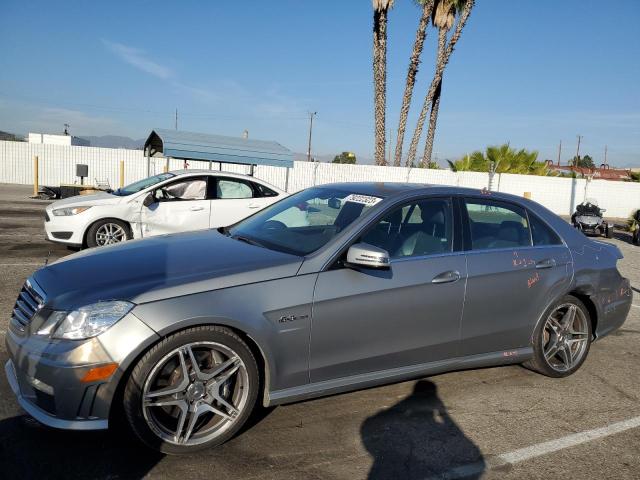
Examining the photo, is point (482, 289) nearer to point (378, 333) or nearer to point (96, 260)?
point (378, 333)

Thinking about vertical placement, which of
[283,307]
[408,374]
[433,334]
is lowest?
[408,374]

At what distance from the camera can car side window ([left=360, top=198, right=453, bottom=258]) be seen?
3.79 m

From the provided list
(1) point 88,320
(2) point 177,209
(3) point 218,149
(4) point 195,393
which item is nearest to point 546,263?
(4) point 195,393

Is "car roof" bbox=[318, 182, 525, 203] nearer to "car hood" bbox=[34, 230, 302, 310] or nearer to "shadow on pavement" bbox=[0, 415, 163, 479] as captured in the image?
"car hood" bbox=[34, 230, 302, 310]

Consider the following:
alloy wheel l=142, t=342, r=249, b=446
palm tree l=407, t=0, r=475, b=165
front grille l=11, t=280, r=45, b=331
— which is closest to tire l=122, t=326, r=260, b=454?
alloy wheel l=142, t=342, r=249, b=446

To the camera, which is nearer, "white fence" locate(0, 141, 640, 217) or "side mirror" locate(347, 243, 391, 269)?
"side mirror" locate(347, 243, 391, 269)

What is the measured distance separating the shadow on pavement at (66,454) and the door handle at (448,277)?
6.82 ft

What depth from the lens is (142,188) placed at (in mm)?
9109

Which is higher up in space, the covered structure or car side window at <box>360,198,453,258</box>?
the covered structure

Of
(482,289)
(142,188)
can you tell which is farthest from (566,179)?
(482,289)

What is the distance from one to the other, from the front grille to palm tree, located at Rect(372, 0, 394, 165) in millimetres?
22149

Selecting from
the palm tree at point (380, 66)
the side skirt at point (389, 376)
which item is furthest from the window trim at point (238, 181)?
the palm tree at point (380, 66)

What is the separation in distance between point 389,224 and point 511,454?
5.43 ft

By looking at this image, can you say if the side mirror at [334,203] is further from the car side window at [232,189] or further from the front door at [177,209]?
the car side window at [232,189]
